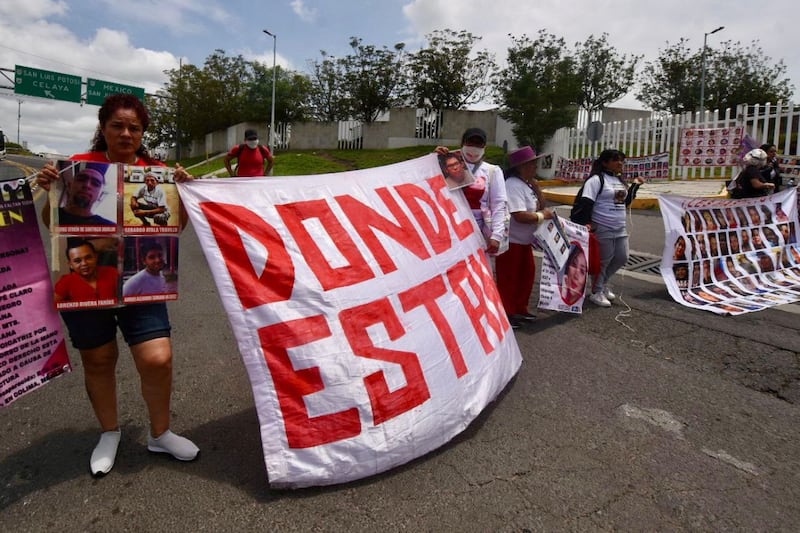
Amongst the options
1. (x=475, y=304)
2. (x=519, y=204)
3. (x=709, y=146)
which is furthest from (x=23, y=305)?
(x=709, y=146)

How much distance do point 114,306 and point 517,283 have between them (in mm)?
3407

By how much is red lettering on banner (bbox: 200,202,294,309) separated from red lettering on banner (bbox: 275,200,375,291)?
10cm

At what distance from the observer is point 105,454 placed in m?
2.35

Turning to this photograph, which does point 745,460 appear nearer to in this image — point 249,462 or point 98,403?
point 249,462

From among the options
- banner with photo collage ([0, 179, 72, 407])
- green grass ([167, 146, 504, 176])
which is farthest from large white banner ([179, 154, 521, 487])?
green grass ([167, 146, 504, 176])

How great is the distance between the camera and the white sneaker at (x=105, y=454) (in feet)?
7.50

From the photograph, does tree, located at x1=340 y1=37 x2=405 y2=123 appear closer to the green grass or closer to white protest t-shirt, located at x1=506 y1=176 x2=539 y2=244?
the green grass

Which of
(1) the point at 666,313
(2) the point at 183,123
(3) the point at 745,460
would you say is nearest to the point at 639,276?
(1) the point at 666,313

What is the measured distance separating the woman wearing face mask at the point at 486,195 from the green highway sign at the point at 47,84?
1348 inches

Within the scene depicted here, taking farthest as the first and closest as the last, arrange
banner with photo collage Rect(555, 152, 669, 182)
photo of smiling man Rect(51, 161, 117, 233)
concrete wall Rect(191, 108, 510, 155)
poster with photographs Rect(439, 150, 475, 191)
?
concrete wall Rect(191, 108, 510, 155)
banner with photo collage Rect(555, 152, 669, 182)
poster with photographs Rect(439, 150, 475, 191)
photo of smiling man Rect(51, 161, 117, 233)

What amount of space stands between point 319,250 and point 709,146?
15.9 metres

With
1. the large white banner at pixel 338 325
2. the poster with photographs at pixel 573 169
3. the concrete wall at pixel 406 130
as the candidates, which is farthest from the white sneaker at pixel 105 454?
the concrete wall at pixel 406 130

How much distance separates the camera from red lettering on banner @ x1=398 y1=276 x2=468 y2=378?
2.62 metres

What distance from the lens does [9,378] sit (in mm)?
2092
